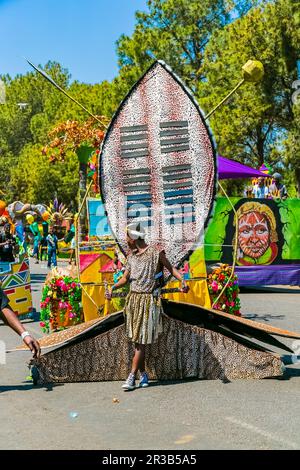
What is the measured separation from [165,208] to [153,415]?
2.65m

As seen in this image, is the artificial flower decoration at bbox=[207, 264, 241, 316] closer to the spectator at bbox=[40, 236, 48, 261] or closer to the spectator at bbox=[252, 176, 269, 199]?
the spectator at bbox=[252, 176, 269, 199]

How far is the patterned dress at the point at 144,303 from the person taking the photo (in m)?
7.29

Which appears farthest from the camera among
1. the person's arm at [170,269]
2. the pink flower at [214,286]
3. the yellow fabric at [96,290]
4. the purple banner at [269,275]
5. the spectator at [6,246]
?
the purple banner at [269,275]

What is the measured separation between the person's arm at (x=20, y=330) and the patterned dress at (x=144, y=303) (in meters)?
0.95

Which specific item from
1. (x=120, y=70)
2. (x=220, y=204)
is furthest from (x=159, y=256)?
(x=120, y=70)

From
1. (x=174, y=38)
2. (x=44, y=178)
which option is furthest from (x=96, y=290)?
(x=44, y=178)

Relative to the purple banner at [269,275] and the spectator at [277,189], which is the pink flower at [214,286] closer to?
the purple banner at [269,275]

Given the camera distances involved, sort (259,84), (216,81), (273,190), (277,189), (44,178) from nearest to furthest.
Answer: (277,189) → (273,190) → (259,84) → (216,81) → (44,178)

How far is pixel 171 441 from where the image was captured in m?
5.41

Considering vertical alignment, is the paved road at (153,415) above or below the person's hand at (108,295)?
below

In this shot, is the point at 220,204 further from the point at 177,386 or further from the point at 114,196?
the point at 177,386

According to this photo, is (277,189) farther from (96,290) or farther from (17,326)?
(17,326)

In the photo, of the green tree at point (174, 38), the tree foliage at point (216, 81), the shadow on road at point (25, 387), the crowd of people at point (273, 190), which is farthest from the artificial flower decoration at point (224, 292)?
the green tree at point (174, 38)

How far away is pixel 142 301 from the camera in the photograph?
7.32m
